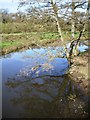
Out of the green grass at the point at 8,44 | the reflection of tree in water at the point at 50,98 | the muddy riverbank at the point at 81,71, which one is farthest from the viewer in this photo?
the green grass at the point at 8,44

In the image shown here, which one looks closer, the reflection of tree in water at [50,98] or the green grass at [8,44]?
the reflection of tree in water at [50,98]

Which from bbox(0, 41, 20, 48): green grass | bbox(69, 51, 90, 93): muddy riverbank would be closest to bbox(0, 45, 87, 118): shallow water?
bbox(69, 51, 90, 93): muddy riverbank

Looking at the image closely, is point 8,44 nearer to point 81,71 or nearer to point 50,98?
point 81,71

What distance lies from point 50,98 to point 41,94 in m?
0.97

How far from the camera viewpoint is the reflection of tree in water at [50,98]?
12.2 m

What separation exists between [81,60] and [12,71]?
19.9ft

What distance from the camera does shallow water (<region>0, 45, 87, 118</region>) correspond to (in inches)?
481

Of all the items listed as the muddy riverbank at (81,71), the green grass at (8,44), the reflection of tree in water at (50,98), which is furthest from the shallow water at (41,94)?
the green grass at (8,44)

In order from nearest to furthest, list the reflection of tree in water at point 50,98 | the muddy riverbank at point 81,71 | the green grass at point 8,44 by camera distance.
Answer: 1. the reflection of tree in water at point 50,98
2. the muddy riverbank at point 81,71
3. the green grass at point 8,44

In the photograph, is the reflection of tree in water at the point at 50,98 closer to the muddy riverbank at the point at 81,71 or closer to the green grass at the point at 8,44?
the muddy riverbank at the point at 81,71

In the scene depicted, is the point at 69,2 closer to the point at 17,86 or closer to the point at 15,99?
the point at 17,86

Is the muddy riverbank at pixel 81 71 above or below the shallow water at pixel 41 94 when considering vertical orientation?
above

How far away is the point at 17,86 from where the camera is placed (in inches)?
654

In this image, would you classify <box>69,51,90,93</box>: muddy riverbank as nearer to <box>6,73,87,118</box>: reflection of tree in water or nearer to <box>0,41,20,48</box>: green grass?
<box>6,73,87,118</box>: reflection of tree in water
